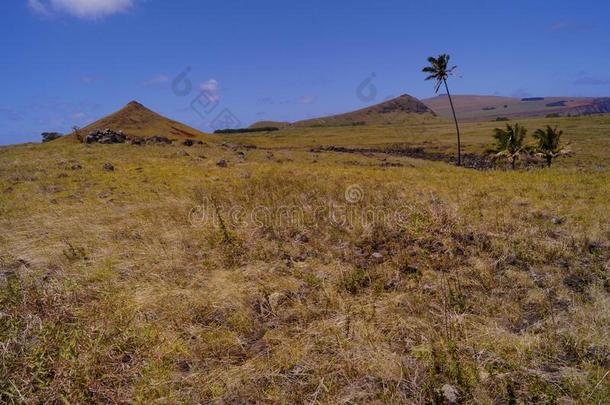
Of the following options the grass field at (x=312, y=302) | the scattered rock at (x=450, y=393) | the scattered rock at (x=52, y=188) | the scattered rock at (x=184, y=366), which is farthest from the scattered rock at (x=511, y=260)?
the scattered rock at (x=52, y=188)

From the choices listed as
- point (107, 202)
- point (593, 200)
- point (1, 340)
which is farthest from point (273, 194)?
point (593, 200)

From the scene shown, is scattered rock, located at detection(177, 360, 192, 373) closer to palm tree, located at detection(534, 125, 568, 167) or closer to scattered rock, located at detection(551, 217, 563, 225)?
scattered rock, located at detection(551, 217, 563, 225)

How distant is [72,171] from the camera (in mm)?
18719

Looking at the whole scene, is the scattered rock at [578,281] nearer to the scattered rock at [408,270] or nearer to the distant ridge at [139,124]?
the scattered rock at [408,270]

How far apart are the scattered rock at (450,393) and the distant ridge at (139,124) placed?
2276 inches

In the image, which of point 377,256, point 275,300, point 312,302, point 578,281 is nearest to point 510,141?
point 578,281

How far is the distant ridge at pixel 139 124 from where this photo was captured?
56766 millimetres

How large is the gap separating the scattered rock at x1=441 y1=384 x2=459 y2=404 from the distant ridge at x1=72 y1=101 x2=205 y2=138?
57.8 m

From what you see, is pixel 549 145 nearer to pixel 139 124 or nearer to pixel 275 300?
pixel 275 300

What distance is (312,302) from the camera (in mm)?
5719

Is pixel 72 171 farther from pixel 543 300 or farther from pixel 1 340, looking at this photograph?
pixel 543 300

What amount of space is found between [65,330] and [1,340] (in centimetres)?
68

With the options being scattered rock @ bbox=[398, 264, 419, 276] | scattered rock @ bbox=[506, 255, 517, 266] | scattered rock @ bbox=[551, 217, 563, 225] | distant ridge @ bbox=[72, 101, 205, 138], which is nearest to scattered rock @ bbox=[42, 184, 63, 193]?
scattered rock @ bbox=[398, 264, 419, 276]

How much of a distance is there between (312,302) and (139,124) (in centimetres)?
6308
